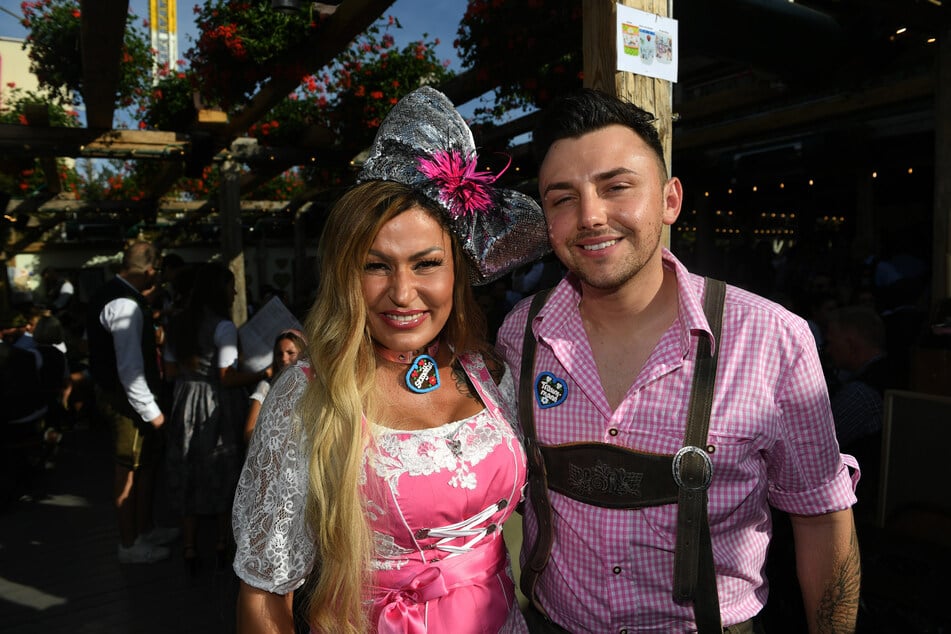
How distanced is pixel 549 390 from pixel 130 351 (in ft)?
9.58

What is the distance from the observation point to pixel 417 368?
1.61 meters

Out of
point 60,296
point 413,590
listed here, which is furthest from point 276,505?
point 60,296

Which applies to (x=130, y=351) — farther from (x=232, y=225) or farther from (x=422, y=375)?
(x=232, y=225)

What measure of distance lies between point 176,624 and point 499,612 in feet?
7.89

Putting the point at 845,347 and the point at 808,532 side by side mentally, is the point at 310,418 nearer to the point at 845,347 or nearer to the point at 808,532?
the point at 808,532

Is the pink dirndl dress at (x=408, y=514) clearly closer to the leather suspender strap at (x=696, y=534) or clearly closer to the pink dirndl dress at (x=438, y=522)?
the pink dirndl dress at (x=438, y=522)

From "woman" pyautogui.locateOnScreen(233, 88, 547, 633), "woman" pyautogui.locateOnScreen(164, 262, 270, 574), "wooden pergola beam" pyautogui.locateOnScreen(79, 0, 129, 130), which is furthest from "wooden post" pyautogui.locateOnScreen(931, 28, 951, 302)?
"wooden pergola beam" pyautogui.locateOnScreen(79, 0, 129, 130)

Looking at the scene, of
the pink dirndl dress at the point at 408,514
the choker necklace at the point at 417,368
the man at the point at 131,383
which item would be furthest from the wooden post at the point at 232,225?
the pink dirndl dress at the point at 408,514

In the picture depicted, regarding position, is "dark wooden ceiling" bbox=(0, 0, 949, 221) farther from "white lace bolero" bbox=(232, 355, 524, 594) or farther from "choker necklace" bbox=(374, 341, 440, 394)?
"white lace bolero" bbox=(232, 355, 524, 594)

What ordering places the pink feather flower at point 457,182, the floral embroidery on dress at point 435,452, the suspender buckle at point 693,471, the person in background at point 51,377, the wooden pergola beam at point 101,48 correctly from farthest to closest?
the person in background at point 51,377 < the wooden pergola beam at point 101,48 < the pink feather flower at point 457,182 < the floral embroidery on dress at point 435,452 < the suspender buckle at point 693,471

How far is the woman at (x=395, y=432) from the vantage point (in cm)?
134

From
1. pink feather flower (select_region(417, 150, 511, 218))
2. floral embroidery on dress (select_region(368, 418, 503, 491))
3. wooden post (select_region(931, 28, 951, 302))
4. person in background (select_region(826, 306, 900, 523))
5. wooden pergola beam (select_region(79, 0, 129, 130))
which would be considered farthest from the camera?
wooden post (select_region(931, 28, 951, 302))

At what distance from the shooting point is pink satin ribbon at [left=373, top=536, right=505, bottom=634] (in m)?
1.40

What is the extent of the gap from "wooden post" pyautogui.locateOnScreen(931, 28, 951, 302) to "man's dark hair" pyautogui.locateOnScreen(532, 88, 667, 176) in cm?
286
